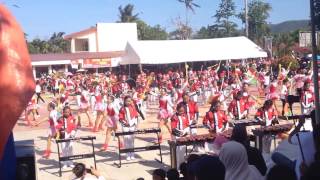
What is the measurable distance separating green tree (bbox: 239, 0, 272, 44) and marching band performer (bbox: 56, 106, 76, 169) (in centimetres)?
6695

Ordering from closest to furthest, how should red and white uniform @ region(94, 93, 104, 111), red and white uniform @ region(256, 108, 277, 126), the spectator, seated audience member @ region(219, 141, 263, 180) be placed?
1. the spectator
2. seated audience member @ region(219, 141, 263, 180)
3. red and white uniform @ region(256, 108, 277, 126)
4. red and white uniform @ region(94, 93, 104, 111)

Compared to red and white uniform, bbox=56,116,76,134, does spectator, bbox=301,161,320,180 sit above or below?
above

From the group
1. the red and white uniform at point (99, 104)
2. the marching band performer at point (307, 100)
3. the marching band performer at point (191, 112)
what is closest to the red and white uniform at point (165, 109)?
the marching band performer at point (191, 112)

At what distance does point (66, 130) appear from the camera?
12.8m

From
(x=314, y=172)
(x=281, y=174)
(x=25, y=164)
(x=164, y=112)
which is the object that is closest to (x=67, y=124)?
(x=164, y=112)

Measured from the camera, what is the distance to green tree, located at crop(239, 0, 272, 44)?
77169 mm

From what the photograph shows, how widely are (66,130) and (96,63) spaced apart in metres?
35.5

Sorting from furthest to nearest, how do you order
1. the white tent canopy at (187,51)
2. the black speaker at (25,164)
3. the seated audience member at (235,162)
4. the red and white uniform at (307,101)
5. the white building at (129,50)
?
the white building at (129,50), the white tent canopy at (187,51), the red and white uniform at (307,101), the seated audience member at (235,162), the black speaker at (25,164)

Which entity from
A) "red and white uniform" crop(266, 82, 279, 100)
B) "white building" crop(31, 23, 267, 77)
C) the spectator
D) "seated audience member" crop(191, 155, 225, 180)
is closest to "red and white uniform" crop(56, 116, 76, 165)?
"seated audience member" crop(191, 155, 225, 180)

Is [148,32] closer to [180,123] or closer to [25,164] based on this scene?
[180,123]

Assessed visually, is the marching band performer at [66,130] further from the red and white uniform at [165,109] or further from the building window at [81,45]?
the building window at [81,45]

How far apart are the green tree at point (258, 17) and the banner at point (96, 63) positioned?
3550 centimetres

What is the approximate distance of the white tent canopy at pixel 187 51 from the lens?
117ft

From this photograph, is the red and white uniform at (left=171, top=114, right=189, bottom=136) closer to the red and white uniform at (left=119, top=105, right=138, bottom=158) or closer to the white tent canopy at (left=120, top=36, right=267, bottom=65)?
the red and white uniform at (left=119, top=105, right=138, bottom=158)
